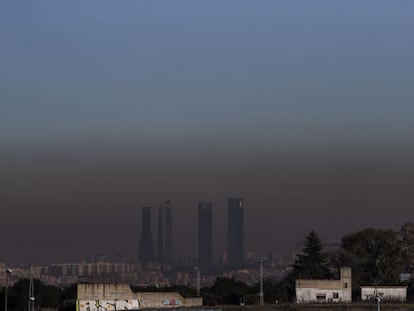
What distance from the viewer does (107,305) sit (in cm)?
8856

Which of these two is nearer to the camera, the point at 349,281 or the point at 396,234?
the point at 349,281

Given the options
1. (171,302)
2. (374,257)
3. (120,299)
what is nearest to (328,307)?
(171,302)

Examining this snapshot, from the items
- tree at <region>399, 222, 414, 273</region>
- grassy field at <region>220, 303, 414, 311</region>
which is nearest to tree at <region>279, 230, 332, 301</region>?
tree at <region>399, 222, 414, 273</region>

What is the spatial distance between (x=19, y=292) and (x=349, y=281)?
32849 millimetres

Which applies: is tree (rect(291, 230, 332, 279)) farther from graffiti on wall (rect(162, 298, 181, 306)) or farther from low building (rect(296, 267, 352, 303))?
A: graffiti on wall (rect(162, 298, 181, 306))

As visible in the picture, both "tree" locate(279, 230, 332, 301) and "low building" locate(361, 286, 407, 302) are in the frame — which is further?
"tree" locate(279, 230, 332, 301)

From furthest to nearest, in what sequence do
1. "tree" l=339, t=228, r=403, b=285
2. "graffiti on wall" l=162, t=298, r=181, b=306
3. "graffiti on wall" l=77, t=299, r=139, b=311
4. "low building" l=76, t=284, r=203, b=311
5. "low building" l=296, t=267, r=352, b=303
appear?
"tree" l=339, t=228, r=403, b=285 < "low building" l=296, t=267, r=352, b=303 < "graffiti on wall" l=162, t=298, r=181, b=306 < "low building" l=76, t=284, r=203, b=311 < "graffiti on wall" l=77, t=299, r=139, b=311

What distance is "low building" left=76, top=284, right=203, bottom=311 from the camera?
87.5 metres

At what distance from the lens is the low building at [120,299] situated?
8750 cm

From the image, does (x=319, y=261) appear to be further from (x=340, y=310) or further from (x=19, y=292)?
(x=19, y=292)

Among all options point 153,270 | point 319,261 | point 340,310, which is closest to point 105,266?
point 153,270

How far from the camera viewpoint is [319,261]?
119 m

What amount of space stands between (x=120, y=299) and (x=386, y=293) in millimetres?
28289

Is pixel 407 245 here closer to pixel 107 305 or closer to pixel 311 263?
pixel 311 263
